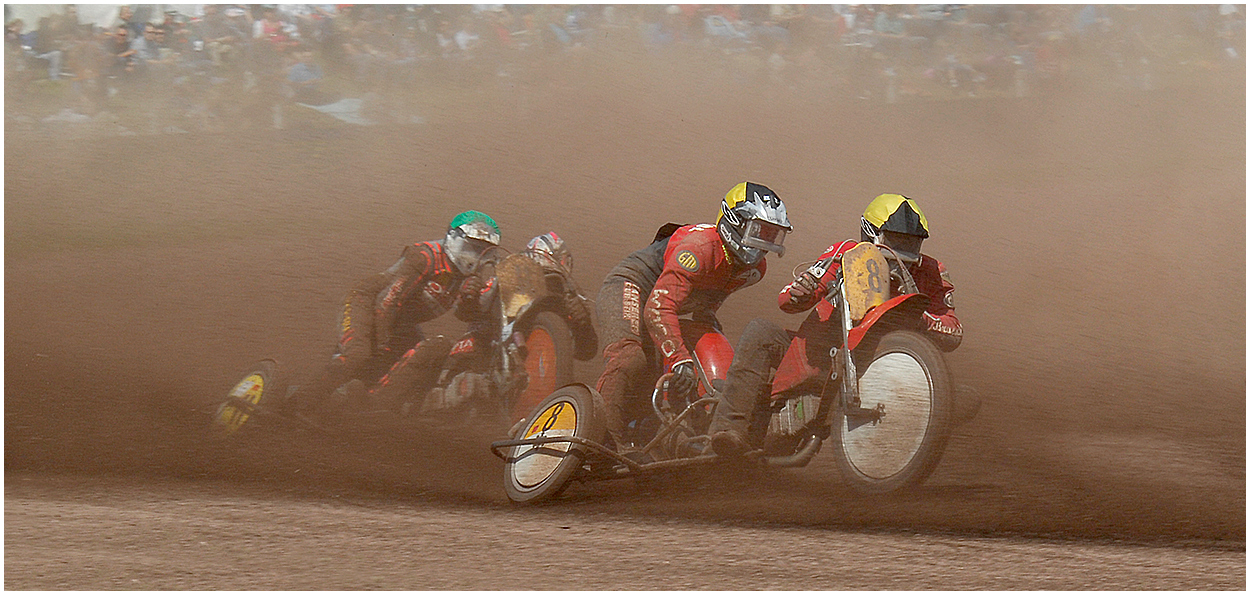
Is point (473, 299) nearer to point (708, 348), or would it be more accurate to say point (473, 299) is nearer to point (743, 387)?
point (708, 348)

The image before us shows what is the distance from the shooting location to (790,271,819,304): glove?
230 inches

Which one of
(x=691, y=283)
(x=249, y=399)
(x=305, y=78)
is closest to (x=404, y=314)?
(x=249, y=399)

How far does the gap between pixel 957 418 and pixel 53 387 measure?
5536 mm

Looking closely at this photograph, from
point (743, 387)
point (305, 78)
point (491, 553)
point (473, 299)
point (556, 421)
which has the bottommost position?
point (491, 553)

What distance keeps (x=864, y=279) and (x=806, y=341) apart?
0.46 m

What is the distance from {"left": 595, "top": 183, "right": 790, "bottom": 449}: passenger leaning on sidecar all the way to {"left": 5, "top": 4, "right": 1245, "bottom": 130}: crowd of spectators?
205cm

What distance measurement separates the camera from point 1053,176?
24.4 ft

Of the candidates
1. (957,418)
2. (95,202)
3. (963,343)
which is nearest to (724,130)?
(963,343)

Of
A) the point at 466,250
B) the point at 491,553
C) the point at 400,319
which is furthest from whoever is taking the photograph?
the point at 466,250

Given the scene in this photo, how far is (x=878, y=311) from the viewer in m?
5.64

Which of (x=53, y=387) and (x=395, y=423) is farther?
(x=53, y=387)

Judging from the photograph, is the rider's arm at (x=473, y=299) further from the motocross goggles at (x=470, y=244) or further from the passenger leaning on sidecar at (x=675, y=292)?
the passenger leaning on sidecar at (x=675, y=292)

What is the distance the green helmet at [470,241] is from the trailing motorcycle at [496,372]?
155 mm

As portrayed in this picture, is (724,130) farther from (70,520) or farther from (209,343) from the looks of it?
(70,520)
